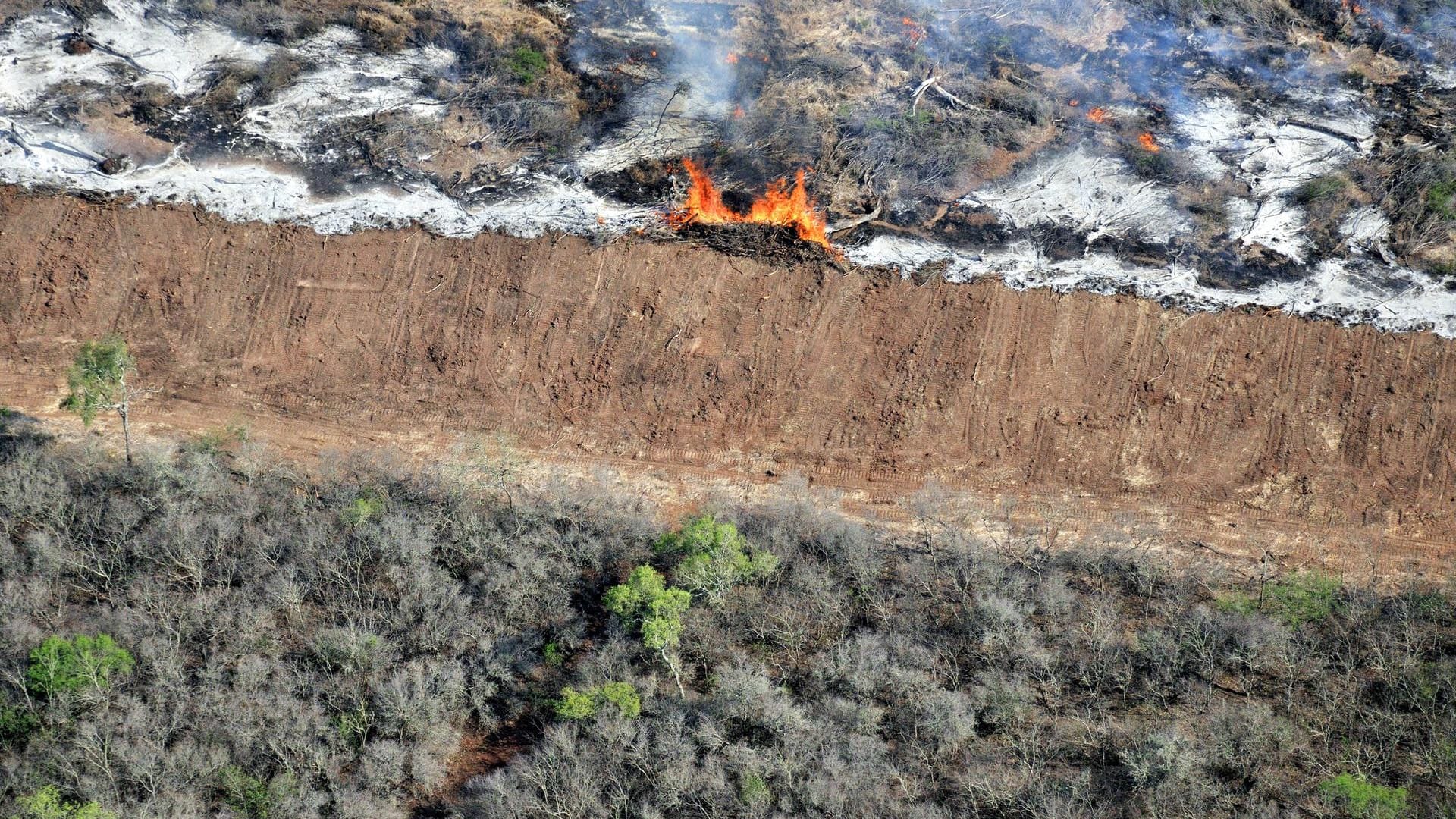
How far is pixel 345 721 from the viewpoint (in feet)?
66.0

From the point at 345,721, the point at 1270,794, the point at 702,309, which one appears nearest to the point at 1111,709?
the point at 1270,794

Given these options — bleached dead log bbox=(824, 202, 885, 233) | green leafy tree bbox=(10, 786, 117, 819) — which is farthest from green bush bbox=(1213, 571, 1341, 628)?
green leafy tree bbox=(10, 786, 117, 819)

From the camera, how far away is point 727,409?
24.3m

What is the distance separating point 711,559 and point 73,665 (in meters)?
10.6

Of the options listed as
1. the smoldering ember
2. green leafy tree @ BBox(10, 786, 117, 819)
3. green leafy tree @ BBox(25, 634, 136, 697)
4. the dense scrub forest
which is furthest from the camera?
the smoldering ember

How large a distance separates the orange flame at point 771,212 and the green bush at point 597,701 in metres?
9.83

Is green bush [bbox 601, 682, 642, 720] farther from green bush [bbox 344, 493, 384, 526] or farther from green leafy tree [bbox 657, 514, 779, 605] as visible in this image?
green bush [bbox 344, 493, 384, 526]

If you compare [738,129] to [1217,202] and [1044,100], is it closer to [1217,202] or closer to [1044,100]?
[1044,100]

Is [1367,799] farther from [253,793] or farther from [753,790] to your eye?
[253,793]

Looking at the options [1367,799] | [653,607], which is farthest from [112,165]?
[1367,799]

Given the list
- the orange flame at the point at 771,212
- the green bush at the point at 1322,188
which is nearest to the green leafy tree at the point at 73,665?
the orange flame at the point at 771,212

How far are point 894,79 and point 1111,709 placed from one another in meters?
14.2

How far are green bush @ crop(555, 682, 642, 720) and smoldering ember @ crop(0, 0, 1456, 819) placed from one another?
10cm

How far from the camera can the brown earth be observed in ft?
76.5
